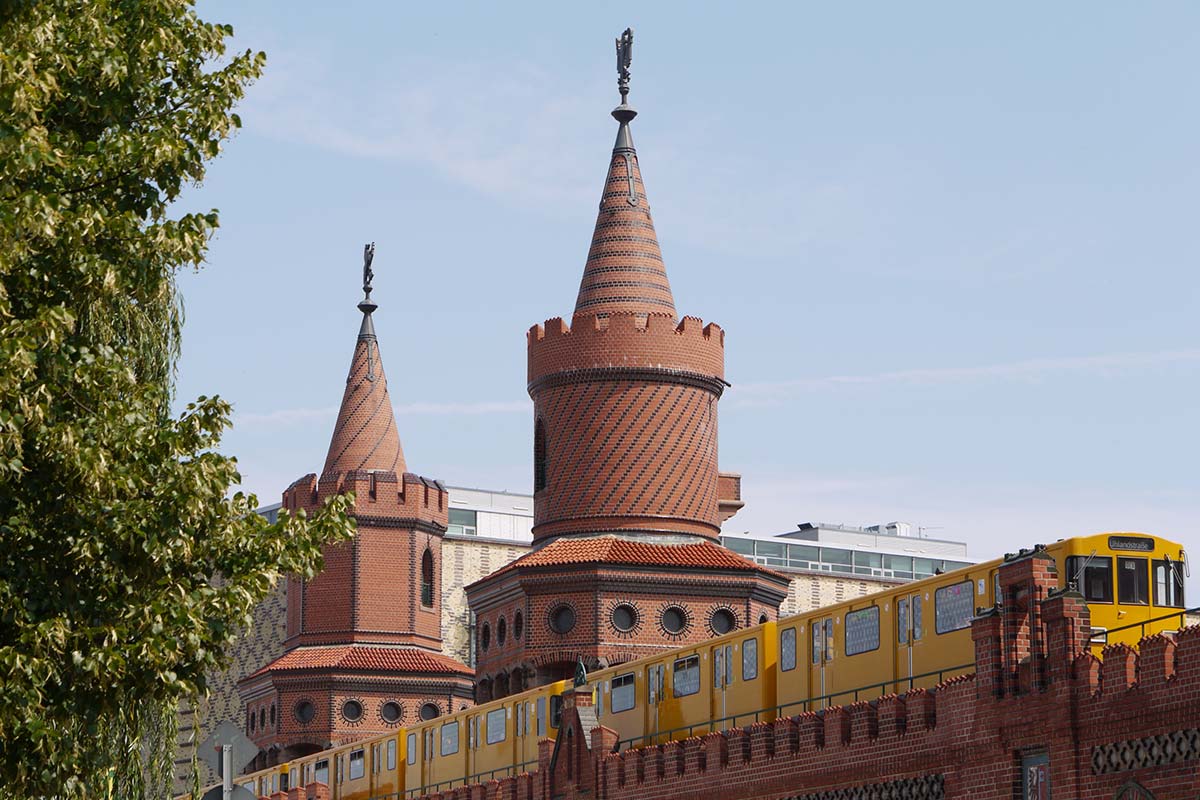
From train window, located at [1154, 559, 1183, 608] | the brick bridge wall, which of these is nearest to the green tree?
the brick bridge wall

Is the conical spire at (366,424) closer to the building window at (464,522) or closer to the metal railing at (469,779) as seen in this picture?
the metal railing at (469,779)

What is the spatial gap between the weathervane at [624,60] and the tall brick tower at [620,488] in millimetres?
1877

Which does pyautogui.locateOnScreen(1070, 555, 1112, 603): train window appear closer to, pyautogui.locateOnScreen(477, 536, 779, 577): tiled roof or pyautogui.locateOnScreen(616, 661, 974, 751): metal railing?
pyautogui.locateOnScreen(616, 661, 974, 751): metal railing

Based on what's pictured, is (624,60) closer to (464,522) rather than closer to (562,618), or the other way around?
(562,618)

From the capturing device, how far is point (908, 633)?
3606 centimetres

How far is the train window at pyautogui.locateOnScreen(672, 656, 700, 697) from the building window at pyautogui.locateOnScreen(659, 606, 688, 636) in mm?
9001

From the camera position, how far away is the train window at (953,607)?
112ft

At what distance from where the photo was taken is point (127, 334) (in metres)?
22.5

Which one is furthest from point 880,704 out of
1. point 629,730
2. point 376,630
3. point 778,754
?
point 376,630

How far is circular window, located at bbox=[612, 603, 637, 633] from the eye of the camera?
5241 centimetres

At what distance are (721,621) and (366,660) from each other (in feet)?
46.5

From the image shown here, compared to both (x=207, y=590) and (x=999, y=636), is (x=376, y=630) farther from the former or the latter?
(x=207, y=590)

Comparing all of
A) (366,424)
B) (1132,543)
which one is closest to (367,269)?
(366,424)

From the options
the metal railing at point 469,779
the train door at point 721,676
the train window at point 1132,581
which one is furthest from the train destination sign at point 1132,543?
the metal railing at point 469,779
